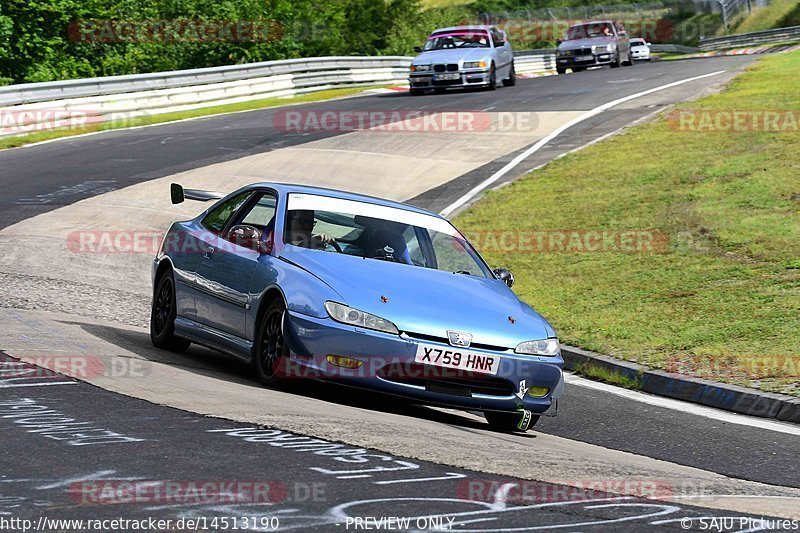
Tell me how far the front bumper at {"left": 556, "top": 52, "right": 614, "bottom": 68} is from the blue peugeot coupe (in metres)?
36.0

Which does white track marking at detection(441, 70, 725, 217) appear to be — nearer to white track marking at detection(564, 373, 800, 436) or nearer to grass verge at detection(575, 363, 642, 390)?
grass verge at detection(575, 363, 642, 390)

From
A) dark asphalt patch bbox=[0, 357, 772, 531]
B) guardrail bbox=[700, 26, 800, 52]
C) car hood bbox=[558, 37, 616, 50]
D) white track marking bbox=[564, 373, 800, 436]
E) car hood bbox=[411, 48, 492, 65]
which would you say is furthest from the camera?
guardrail bbox=[700, 26, 800, 52]

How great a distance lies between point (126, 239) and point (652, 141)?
35.4 feet

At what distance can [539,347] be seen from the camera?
8266mm

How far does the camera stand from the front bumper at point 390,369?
7.77 meters

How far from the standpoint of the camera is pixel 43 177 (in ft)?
64.7

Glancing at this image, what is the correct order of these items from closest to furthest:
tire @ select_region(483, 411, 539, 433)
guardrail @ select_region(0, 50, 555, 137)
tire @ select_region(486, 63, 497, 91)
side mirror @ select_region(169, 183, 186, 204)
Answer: tire @ select_region(483, 411, 539, 433) → side mirror @ select_region(169, 183, 186, 204) → guardrail @ select_region(0, 50, 555, 137) → tire @ select_region(486, 63, 497, 91)

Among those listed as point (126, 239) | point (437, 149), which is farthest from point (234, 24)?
point (126, 239)

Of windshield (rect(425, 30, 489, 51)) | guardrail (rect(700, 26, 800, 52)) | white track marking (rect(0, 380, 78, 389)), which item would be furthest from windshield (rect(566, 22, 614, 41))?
white track marking (rect(0, 380, 78, 389))

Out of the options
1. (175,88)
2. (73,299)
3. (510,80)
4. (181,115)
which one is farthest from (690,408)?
(510,80)

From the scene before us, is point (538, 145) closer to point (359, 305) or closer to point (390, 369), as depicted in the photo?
point (359, 305)

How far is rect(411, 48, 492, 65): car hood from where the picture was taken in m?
34.4

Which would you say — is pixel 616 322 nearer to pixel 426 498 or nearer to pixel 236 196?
pixel 236 196

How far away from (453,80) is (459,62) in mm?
517
